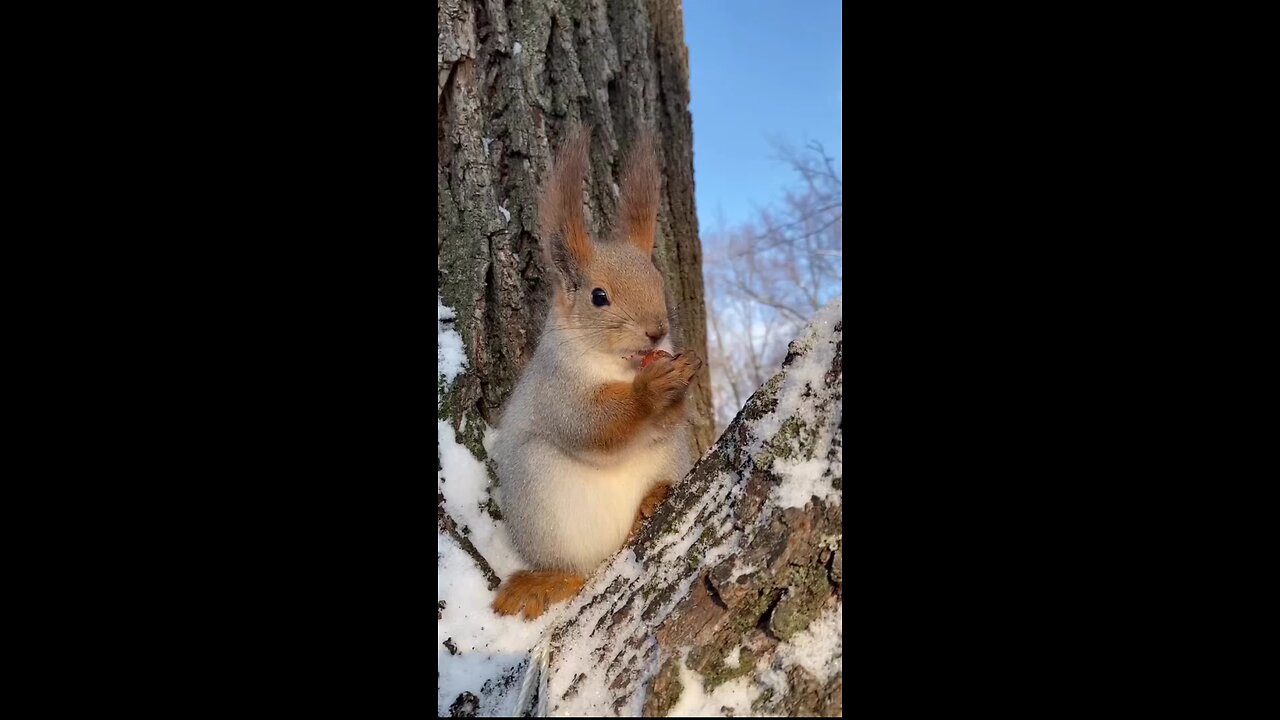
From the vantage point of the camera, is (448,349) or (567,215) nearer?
(567,215)

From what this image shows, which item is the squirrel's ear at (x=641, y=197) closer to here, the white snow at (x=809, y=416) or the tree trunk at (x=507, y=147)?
the tree trunk at (x=507, y=147)

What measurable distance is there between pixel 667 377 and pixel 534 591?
481mm

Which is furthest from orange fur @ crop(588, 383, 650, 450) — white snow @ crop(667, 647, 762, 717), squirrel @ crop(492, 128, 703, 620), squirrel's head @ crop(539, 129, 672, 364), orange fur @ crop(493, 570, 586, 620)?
white snow @ crop(667, 647, 762, 717)

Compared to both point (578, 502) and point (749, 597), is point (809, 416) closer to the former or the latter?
point (749, 597)

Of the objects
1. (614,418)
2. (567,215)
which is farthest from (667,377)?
(567,215)

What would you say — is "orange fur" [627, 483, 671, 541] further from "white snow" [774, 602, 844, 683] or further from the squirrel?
"white snow" [774, 602, 844, 683]

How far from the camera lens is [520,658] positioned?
4.21ft

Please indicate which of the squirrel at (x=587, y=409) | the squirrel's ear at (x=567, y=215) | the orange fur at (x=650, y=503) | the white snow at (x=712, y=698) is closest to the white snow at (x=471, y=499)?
the squirrel at (x=587, y=409)

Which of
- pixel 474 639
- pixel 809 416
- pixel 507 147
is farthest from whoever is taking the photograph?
pixel 507 147

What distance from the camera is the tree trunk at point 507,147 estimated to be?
Result: 1.87m

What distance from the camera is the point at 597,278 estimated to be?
1668mm
